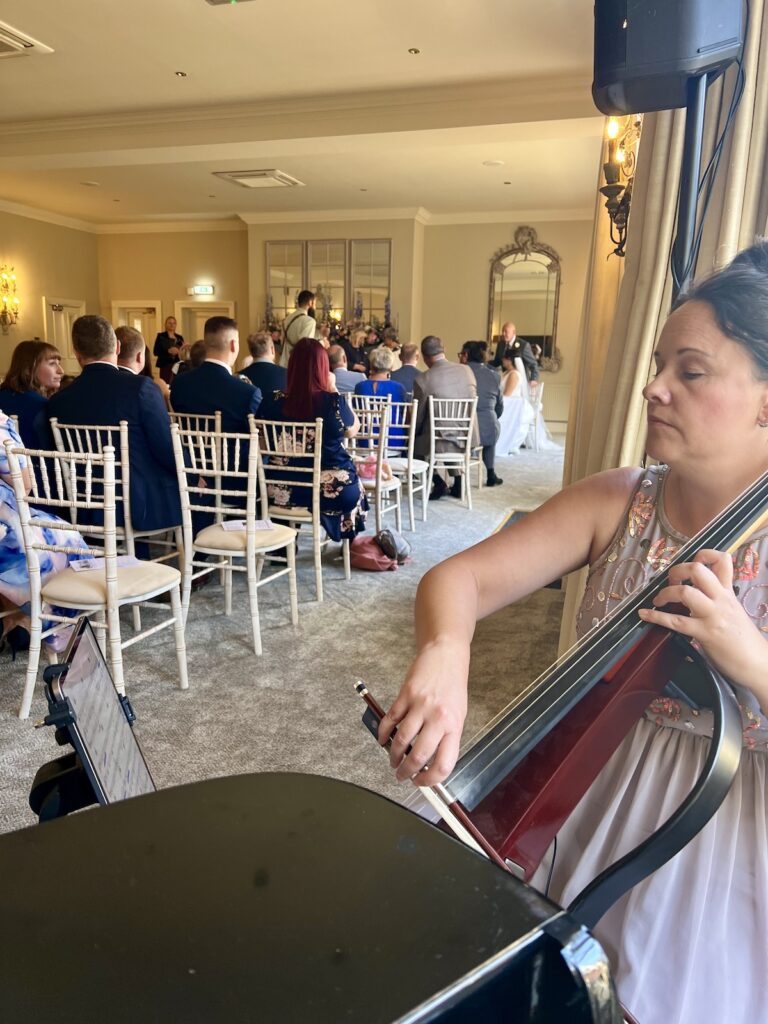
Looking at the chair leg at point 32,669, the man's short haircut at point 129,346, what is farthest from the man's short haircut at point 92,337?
the chair leg at point 32,669

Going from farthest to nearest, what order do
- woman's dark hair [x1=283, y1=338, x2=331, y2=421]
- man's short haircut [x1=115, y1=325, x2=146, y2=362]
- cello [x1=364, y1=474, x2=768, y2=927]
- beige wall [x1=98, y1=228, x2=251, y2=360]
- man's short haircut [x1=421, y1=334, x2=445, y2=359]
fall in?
beige wall [x1=98, y1=228, x2=251, y2=360] < man's short haircut [x1=421, y1=334, x2=445, y2=359] < man's short haircut [x1=115, y1=325, x2=146, y2=362] < woman's dark hair [x1=283, y1=338, x2=331, y2=421] < cello [x1=364, y1=474, x2=768, y2=927]

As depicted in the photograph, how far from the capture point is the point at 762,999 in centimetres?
73

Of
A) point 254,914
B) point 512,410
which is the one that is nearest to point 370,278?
point 512,410

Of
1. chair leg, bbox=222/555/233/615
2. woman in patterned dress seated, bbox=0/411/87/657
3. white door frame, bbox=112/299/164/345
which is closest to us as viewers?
woman in patterned dress seated, bbox=0/411/87/657

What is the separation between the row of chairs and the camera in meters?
2.29

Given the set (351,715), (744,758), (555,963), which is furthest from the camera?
(351,715)

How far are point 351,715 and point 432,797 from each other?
1.98 metres

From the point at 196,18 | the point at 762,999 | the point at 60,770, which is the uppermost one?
the point at 196,18

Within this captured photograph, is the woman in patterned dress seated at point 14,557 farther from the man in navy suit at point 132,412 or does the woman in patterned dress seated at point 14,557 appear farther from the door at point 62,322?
the door at point 62,322

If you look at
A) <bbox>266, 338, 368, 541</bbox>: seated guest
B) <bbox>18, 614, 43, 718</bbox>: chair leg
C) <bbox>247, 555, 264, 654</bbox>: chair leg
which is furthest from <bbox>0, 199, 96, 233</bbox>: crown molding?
<bbox>18, 614, 43, 718</bbox>: chair leg

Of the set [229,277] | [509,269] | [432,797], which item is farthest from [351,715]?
[229,277]

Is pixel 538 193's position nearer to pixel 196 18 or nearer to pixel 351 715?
pixel 196 18

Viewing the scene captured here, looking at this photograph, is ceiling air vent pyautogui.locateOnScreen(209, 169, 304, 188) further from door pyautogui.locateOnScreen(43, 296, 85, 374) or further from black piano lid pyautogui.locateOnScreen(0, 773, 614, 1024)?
black piano lid pyautogui.locateOnScreen(0, 773, 614, 1024)

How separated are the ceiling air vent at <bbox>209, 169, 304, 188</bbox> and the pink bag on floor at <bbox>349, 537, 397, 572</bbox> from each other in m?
5.59
